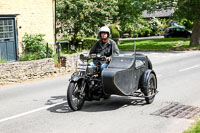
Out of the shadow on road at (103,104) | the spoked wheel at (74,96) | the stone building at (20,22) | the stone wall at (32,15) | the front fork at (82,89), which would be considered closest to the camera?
the spoked wheel at (74,96)

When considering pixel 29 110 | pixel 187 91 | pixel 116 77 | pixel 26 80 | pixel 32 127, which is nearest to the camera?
pixel 32 127

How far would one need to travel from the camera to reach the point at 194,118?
284 inches

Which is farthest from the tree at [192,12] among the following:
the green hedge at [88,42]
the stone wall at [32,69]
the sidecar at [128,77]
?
the sidecar at [128,77]

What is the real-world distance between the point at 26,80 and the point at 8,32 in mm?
5232

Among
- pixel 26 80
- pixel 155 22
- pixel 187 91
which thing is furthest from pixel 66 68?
pixel 155 22

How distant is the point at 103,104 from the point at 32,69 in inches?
221

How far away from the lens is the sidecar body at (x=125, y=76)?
25.2 feet

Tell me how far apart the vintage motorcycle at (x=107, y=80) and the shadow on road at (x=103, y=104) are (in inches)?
10.0

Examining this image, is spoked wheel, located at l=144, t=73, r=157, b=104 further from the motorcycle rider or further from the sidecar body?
the motorcycle rider

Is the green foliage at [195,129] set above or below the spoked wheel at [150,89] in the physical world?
below

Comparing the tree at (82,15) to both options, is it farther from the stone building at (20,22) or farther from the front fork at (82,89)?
the front fork at (82,89)

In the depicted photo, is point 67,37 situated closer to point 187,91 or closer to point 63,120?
point 187,91

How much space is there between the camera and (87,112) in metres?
7.84

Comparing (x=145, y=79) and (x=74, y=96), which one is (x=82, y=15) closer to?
(x=145, y=79)
